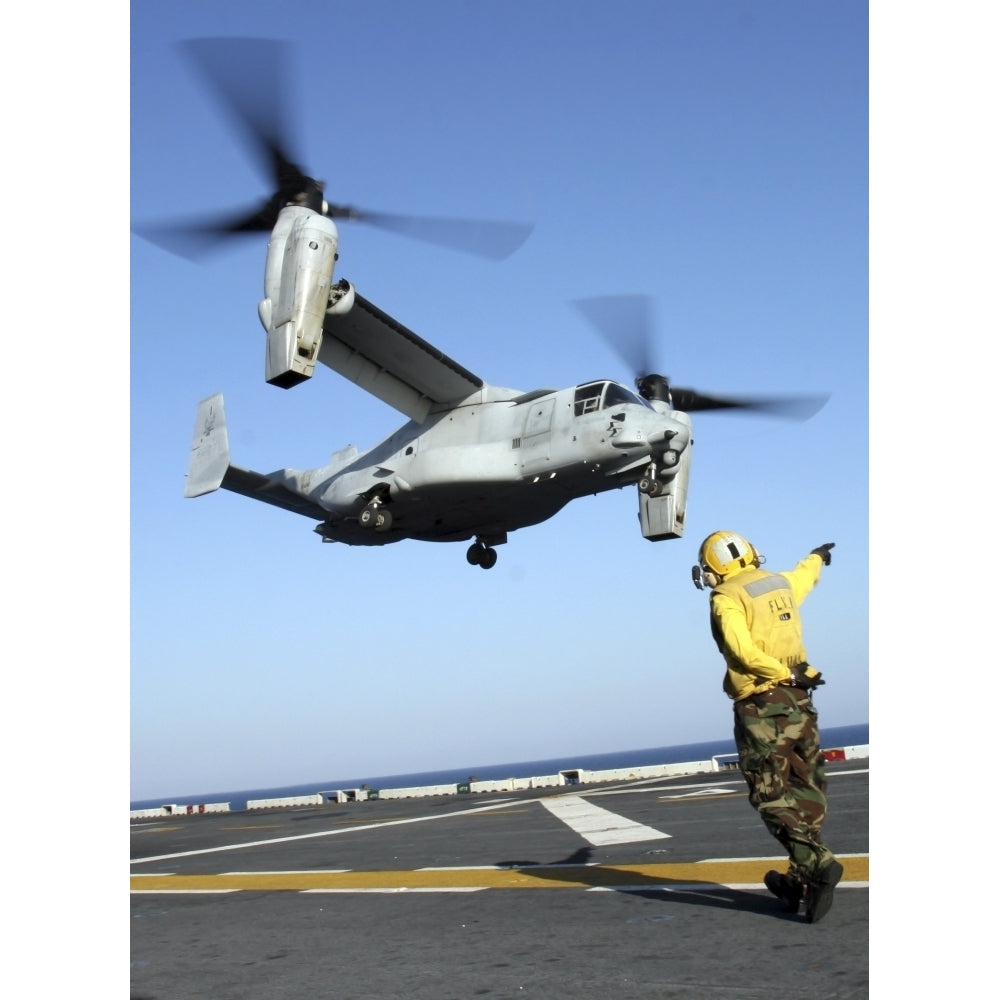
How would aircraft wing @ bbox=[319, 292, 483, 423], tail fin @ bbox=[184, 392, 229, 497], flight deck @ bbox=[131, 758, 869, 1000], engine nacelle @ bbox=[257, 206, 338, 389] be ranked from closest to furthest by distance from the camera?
flight deck @ bbox=[131, 758, 869, 1000] < engine nacelle @ bbox=[257, 206, 338, 389] < aircraft wing @ bbox=[319, 292, 483, 423] < tail fin @ bbox=[184, 392, 229, 497]

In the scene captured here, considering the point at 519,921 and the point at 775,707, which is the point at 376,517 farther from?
the point at 775,707

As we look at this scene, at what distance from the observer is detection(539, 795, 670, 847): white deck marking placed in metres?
10.2

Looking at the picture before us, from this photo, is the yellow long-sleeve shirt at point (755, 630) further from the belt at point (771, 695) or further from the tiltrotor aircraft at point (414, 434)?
the tiltrotor aircraft at point (414, 434)

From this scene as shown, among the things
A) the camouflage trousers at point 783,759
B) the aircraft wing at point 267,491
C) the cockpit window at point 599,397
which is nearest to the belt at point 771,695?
the camouflage trousers at point 783,759

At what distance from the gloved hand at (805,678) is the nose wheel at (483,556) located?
1894 cm

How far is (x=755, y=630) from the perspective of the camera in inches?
216

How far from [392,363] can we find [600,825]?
13496mm

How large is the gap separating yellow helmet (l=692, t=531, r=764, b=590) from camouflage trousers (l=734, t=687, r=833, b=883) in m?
0.70

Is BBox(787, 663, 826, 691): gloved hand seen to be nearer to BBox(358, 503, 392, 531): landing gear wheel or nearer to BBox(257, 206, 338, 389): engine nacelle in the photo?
BBox(257, 206, 338, 389): engine nacelle

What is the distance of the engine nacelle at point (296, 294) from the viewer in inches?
709

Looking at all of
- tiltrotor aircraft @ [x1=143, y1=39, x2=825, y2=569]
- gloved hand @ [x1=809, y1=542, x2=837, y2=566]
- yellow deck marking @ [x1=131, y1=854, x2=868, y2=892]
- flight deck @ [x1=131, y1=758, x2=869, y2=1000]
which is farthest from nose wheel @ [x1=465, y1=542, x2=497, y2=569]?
gloved hand @ [x1=809, y1=542, x2=837, y2=566]
